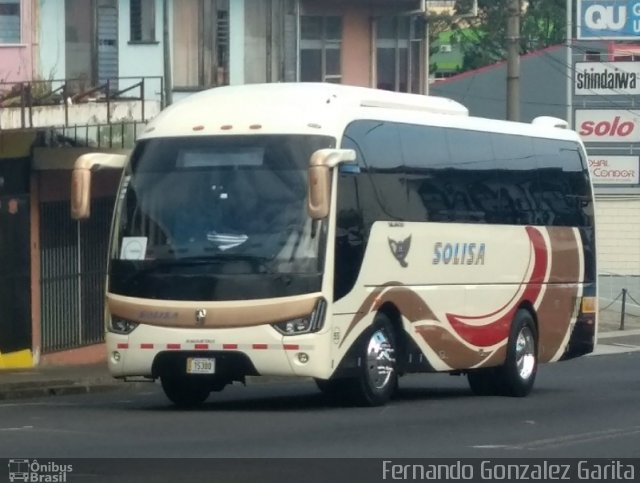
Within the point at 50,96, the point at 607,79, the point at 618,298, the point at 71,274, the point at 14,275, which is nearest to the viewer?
the point at 50,96

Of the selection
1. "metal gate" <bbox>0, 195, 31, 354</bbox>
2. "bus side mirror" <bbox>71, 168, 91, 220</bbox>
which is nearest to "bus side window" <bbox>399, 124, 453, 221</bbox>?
"bus side mirror" <bbox>71, 168, 91, 220</bbox>

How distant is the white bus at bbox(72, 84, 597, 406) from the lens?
53.1ft

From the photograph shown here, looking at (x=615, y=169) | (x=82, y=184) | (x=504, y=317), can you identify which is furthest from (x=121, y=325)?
(x=615, y=169)

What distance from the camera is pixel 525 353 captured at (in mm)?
20891

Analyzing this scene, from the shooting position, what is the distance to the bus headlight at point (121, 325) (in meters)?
16.6

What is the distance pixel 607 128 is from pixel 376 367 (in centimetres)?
3015

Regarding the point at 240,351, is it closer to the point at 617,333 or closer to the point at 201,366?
the point at 201,366

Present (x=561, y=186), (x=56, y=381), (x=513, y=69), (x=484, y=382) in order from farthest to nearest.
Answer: (x=513, y=69) < (x=56, y=381) < (x=561, y=186) < (x=484, y=382)

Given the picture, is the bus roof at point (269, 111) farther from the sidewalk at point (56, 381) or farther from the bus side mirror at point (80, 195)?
the sidewalk at point (56, 381)

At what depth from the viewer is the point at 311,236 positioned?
16234 millimetres

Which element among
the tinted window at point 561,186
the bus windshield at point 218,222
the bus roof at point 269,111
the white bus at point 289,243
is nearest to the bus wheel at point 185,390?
the white bus at point 289,243

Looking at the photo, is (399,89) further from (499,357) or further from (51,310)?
(499,357)

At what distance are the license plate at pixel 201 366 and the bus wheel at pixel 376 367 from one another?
1609 millimetres

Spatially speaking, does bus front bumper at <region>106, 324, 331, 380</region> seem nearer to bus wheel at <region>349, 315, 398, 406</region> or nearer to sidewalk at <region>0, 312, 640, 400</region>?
bus wheel at <region>349, 315, 398, 406</region>
